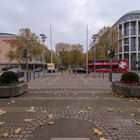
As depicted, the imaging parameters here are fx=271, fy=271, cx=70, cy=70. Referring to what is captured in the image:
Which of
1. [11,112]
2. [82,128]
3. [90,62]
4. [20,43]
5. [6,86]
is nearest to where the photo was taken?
[82,128]

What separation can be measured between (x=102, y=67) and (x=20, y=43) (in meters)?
21.0

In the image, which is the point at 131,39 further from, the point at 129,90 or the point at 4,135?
the point at 4,135

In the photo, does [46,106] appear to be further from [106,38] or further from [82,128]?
[106,38]

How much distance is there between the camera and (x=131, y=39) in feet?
296

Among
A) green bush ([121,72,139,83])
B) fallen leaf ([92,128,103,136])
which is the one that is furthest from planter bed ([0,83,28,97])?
fallen leaf ([92,128,103,136])

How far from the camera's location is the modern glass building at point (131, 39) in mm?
88312

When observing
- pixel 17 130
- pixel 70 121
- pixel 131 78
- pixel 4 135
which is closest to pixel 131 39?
pixel 131 78

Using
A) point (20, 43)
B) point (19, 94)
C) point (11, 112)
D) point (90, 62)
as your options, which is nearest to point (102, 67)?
point (90, 62)

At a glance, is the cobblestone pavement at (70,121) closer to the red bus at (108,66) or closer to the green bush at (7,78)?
the green bush at (7,78)

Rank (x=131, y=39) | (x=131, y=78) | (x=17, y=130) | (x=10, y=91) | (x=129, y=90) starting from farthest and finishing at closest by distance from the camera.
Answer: (x=131, y=39) < (x=131, y=78) < (x=10, y=91) < (x=129, y=90) < (x=17, y=130)

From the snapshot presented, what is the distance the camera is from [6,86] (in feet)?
41.1

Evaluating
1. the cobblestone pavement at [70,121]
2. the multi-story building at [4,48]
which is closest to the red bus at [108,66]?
the multi-story building at [4,48]

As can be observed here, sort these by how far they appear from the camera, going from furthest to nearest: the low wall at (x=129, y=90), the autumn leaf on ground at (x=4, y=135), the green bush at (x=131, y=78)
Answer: the green bush at (x=131, y=78)
the low wall at (x=129, y=90)
the autumn leaf on ground at (x=4, y=135)

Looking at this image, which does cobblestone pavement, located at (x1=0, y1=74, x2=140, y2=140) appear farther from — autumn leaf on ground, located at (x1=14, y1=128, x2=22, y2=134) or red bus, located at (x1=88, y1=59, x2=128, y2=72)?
red bus, located at (x1=88, y1=59, x2=128, y2=72)
